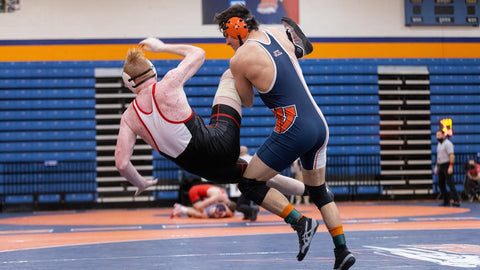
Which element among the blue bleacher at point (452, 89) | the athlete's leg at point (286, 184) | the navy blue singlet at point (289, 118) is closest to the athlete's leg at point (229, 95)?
the navy blue singlet at point (289, 118)

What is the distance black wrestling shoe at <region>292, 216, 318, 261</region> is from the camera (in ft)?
13.6

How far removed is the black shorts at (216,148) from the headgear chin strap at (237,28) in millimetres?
483

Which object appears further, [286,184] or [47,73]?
[47,73]

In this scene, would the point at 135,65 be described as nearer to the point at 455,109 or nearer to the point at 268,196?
the point at 268,196

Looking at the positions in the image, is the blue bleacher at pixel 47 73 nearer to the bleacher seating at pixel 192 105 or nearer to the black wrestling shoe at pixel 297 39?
the bleacher seating at pixel 192 105

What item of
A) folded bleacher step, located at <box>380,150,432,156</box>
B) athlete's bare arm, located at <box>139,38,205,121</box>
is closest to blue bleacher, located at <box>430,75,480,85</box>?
folded bleacher step, located at <box>380,150,432,156</box>

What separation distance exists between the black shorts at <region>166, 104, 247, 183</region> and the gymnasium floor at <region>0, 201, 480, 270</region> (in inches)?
44.8

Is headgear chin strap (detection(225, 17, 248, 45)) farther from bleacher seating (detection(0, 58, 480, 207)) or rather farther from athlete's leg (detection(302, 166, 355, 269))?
bleacher seating (detection(0, 58, 480, 207))

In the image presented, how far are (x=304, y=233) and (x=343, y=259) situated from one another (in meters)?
0.31

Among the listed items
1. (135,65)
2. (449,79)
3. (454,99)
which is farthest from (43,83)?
(135,65)

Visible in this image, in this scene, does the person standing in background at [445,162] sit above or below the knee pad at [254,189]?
below

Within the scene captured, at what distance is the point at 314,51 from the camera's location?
14.9 m

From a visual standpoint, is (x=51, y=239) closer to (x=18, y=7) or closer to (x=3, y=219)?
(x=3, y=219)

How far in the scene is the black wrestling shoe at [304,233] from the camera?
13.6 feet
